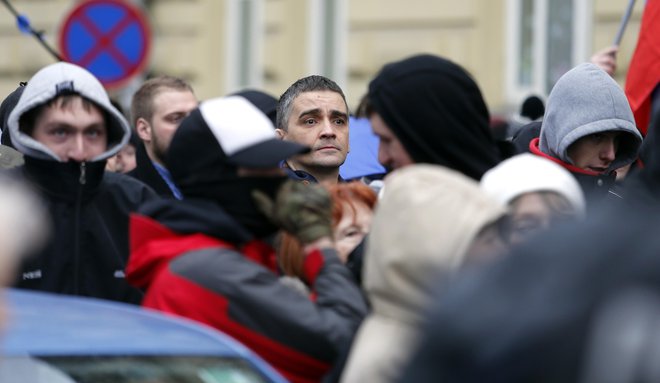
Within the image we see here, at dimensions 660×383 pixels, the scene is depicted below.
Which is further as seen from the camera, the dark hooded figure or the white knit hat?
the white knit hat

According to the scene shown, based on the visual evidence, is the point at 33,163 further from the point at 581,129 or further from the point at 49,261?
the point at 581,129

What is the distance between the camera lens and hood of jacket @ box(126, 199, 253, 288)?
12.0 ft

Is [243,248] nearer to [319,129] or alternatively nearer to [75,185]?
[75,185]

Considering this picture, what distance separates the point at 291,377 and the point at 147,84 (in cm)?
348

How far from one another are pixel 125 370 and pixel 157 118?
358cm


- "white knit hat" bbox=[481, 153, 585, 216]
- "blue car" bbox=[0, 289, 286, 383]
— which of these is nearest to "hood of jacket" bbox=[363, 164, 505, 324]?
"blue car" bbox=[0, 289, 286, 383]

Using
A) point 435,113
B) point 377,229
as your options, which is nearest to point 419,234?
point 377,229

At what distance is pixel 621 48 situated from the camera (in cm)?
1331

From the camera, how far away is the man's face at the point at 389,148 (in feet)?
12.0

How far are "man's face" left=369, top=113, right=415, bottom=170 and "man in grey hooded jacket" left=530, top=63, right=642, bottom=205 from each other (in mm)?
1475

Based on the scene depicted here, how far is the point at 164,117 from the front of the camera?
20.9 ft

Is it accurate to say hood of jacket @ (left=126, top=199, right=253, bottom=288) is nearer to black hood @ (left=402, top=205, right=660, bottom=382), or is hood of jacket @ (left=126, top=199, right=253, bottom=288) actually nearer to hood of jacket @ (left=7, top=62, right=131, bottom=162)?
hood of jacket @ (left=7, top=62, right=131, bottom=162)

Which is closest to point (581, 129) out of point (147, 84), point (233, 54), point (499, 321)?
point (147, 84)

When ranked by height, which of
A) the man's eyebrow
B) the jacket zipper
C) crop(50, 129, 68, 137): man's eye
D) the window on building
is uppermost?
crop(50, 129, 68, 137): man's eye
